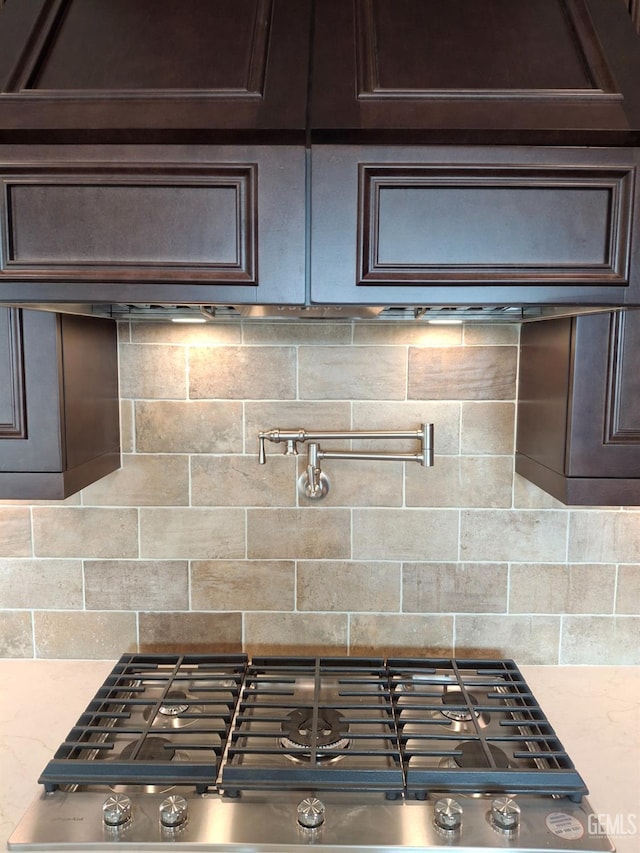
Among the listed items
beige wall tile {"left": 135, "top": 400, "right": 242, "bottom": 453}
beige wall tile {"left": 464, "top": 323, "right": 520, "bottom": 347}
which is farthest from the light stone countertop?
beige wall tile {"left": 464, "top": 323, "right": 520, "bottom": 347}

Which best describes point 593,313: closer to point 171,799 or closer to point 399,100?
point 399,100

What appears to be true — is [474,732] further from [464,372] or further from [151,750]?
[464,372]

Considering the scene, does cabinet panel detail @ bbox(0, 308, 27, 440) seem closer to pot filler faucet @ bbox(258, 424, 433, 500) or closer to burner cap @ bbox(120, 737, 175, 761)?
pot filler faucet @ bbox(258, 424, 433, 500)

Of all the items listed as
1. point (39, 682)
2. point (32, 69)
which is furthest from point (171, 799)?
point (32, 69)

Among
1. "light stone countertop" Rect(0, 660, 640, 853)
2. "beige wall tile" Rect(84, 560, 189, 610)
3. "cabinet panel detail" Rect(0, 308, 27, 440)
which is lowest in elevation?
"light stone countertop" Rect(0, 660, 640, 853)

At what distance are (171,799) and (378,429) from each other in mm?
902

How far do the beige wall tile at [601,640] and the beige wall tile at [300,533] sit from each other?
0.62 meters

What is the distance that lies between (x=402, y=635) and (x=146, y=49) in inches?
55.8

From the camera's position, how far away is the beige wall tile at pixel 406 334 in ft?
4.95

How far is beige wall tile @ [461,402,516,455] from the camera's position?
1522 mm

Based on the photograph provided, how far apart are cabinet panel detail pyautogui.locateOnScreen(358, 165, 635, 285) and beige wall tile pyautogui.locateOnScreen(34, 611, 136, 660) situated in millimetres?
1134

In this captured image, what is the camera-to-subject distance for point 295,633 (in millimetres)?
1578

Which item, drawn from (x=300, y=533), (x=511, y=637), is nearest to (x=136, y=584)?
(x=300, y=533)

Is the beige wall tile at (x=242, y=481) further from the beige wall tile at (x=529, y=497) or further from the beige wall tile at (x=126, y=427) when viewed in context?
the beige wall tile at (x=529, y=497)
